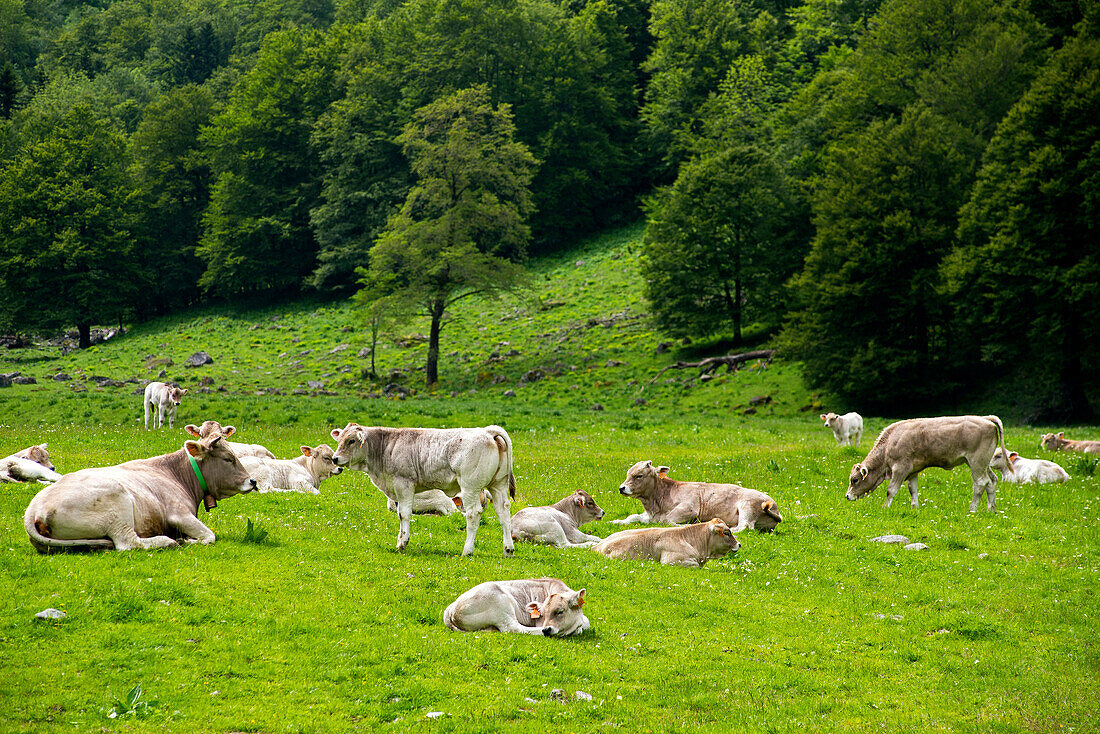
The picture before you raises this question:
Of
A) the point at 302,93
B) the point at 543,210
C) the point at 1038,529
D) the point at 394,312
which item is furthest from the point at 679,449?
the point at 302,93

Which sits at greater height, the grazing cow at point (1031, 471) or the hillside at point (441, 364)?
the grazing cow at point (1031, 471)

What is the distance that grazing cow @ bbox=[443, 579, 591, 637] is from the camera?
11.7 metres

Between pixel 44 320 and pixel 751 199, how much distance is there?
6282 centimetres

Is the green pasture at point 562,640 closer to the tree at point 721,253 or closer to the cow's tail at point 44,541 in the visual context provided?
the cow's tail at point 44,541

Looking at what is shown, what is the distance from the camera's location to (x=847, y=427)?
105ft

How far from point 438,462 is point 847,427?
20725 millimetres

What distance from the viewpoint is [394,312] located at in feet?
190

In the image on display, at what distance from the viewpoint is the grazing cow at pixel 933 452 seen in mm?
20188

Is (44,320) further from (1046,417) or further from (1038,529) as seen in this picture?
(1038,529)

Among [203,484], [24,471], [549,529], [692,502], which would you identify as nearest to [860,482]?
[692,502]

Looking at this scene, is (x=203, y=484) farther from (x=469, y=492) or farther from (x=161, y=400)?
(x=161, y=400)

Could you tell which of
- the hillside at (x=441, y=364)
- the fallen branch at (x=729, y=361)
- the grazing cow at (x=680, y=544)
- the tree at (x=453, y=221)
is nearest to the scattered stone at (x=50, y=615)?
the grazing cow at (x=680, y=544)

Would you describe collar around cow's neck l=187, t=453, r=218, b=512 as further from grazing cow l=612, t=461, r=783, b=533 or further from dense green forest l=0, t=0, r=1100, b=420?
dense green forest l=0, t=0, r=1100, b=420

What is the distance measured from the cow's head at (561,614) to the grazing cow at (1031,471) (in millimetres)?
15009
